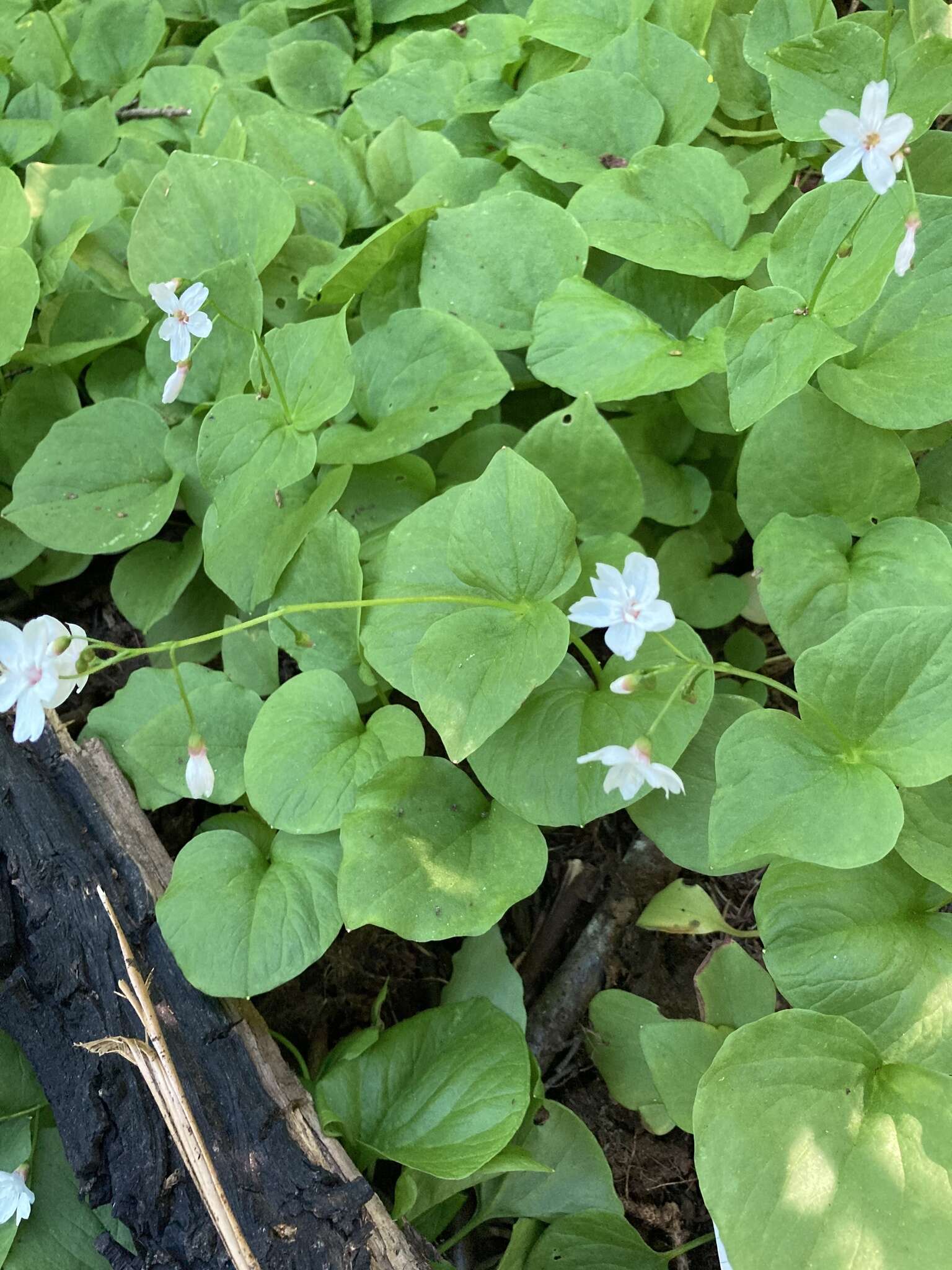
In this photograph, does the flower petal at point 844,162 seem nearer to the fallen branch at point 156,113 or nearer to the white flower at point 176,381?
the white flower at point 176,381

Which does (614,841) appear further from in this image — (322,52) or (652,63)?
(322,52)

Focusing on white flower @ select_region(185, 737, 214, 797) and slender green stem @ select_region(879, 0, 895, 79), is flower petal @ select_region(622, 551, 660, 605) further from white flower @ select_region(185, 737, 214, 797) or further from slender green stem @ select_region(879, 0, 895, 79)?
slender green stem @ select_region(879, 0, 895, 79)

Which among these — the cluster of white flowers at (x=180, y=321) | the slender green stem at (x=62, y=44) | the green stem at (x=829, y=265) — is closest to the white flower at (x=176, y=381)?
the cluster of white flowers at (x=180, y=321)

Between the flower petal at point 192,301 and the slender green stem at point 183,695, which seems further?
the flower petal at point 192,301

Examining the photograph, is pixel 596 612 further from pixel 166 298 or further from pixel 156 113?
pixel 156 113

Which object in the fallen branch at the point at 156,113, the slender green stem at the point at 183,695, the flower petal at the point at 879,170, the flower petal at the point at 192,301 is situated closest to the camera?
the flower petal at the point at 879,170

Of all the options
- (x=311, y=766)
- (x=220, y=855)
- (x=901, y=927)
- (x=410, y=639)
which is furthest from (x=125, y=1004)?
(x=901, y=927)
